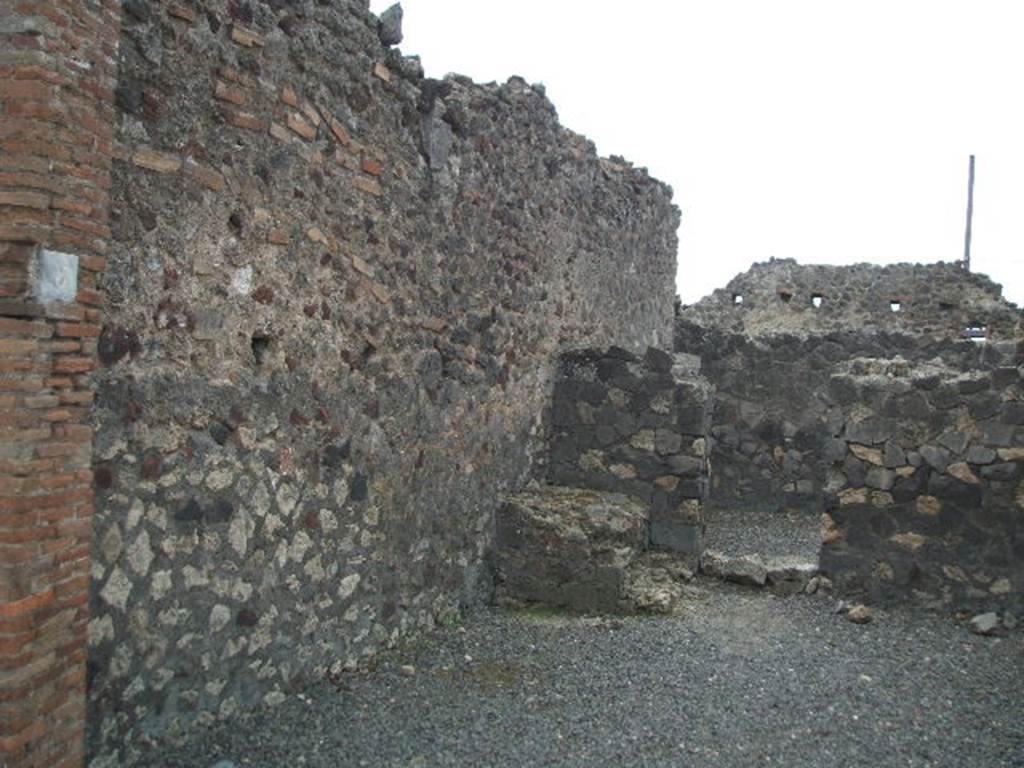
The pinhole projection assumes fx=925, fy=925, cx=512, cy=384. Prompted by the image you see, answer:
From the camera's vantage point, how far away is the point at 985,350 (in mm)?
8914

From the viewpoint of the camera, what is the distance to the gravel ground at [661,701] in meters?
4.49

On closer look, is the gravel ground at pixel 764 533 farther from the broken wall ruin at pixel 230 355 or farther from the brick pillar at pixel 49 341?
the brick pillar at pixel 49 341

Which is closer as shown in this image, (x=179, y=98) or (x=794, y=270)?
(x=179, y=98)

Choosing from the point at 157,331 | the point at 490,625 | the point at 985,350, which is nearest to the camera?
the point at 157,331

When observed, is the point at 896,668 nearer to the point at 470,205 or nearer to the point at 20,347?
the point at 470,205

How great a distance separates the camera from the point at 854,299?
2061 cm

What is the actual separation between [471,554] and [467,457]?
720mm

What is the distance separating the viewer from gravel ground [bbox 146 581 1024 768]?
449 centimetres

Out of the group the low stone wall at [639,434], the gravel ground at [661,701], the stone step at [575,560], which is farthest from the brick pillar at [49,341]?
the low stone wall at [639,434]

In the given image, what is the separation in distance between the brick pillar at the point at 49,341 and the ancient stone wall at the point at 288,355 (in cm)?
20

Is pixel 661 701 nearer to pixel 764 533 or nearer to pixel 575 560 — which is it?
pixel 575 560

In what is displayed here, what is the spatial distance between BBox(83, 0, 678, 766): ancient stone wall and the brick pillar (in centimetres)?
20

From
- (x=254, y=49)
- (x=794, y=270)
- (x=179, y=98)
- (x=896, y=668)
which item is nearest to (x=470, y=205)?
(x=254, y=49)

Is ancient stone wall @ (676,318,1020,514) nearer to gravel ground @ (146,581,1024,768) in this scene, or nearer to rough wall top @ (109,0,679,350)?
rough wall top @ (109,0,679,350)
